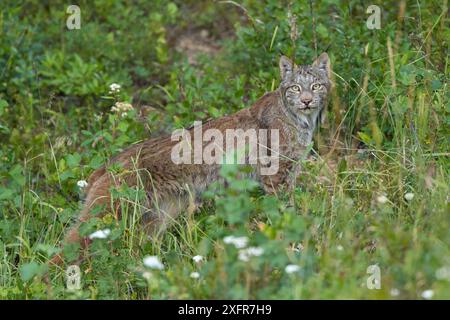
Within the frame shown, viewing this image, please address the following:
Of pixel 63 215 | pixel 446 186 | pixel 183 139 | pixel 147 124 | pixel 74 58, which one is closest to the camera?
pixel 446 186

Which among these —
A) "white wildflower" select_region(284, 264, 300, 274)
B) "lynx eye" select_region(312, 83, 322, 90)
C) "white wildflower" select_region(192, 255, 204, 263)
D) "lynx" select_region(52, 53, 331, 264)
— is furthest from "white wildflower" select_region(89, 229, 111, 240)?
"lynx eye" select_region(312, 83, 322, 90)

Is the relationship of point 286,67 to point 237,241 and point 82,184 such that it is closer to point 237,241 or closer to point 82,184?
point 82,184

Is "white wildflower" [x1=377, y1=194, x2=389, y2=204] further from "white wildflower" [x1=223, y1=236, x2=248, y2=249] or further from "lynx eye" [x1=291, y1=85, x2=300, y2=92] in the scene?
"lynx eye" [x1=291, y1=85, x2=300, y2=92]

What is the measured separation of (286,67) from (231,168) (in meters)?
2.72

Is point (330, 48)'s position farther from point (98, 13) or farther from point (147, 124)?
point (98, 13)

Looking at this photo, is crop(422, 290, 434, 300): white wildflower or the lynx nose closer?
crop(422, 290, 434, 300): white wildflower

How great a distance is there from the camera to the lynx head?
7551 mm

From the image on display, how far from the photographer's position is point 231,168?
5145 mm

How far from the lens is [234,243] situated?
5168mm

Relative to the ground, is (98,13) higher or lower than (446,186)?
higher

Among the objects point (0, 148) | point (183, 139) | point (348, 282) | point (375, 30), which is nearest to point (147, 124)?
point (183, 139)

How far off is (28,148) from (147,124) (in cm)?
113

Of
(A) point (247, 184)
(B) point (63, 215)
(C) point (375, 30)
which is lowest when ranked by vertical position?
→ (B) point (63, 215)

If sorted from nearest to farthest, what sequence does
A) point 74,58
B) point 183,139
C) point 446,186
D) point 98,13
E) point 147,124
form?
point 446,186 → point 183,139 → point 147,124 → point 74,58 → point 98,13
